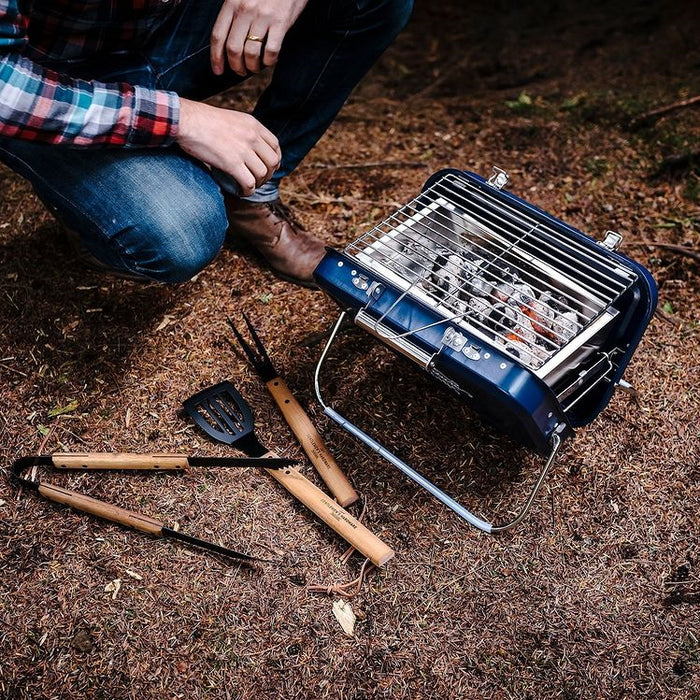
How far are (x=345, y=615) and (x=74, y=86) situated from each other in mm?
1762

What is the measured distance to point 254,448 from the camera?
2.41 meters

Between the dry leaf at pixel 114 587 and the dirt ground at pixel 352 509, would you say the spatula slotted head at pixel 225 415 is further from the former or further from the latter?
the dry leaf at pixel 114 587

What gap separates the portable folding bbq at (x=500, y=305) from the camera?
1.94 meters

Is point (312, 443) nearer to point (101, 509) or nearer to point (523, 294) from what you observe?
point (101, 509)

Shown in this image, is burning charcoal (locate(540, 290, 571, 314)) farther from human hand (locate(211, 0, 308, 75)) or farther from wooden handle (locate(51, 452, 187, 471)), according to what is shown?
wooden handle (locate(51, 452, 187, 471))

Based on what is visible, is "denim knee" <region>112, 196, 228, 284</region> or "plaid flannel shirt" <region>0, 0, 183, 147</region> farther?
"denim knee" <region>112, 196, 228, 284</region>

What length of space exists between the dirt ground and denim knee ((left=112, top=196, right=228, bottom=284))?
18.0 inches

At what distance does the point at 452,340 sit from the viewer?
1.93 meters

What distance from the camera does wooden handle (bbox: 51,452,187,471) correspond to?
231 cm

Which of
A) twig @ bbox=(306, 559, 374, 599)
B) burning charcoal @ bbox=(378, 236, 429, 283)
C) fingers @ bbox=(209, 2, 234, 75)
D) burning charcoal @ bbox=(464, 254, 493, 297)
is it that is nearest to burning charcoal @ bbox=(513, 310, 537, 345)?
burning charcoal @ bbox=(464, 254, 493, 297)

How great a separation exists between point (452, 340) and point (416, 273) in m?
0.33

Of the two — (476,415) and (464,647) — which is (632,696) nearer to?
(464,647)

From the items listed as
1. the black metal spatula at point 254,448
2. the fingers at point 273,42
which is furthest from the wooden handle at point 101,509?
the fingers at point 273,42

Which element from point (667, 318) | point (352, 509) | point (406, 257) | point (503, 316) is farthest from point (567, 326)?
point (667, 318)
